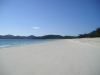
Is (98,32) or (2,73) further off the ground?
(98,32)

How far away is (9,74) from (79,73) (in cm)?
174

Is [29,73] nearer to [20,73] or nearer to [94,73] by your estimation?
[20,73]

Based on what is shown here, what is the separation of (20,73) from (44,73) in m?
0.61

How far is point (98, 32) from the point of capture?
131 ft

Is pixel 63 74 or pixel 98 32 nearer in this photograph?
pixel 63 74

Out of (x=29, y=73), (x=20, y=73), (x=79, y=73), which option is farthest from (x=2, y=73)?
(x=79, y=73)

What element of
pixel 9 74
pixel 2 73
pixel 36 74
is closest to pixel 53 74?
pixel 36 74

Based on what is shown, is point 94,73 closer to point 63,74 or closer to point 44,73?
point 63,74

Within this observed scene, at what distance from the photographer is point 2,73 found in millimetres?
3037

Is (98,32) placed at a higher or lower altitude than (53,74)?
higher

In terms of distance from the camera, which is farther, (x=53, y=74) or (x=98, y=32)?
(x=98, y=32)

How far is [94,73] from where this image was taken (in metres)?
2.94

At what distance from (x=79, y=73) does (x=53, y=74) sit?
25.4 inches

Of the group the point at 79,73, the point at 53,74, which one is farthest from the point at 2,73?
the point at 79,73
